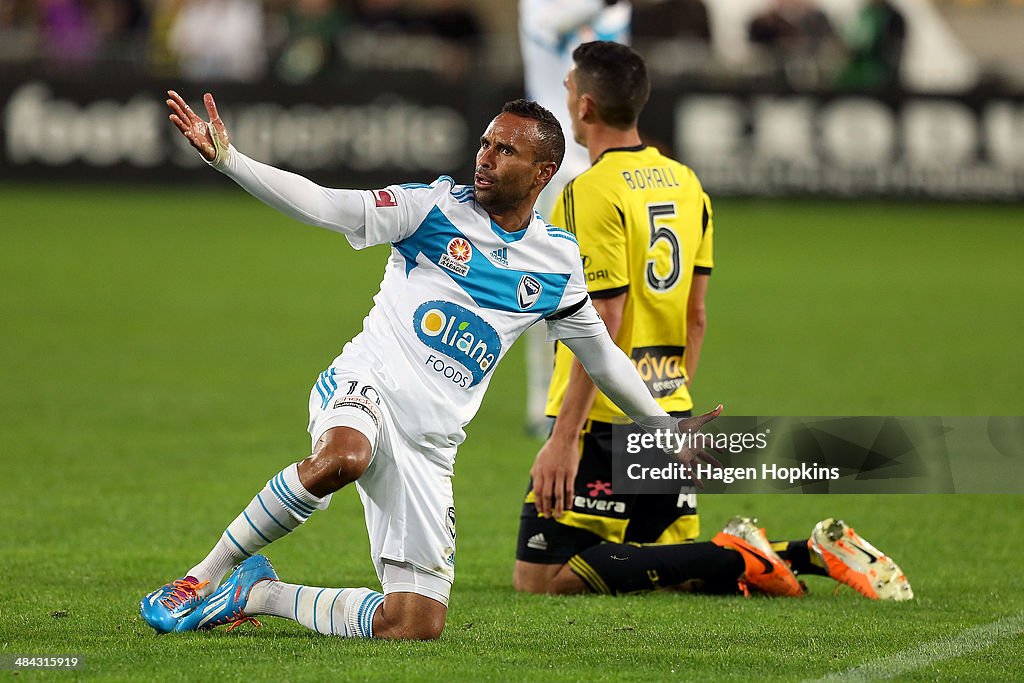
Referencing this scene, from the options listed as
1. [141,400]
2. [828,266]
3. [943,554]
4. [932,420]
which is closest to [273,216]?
[828,266]

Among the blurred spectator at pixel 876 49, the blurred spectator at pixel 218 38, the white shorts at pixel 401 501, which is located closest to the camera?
the white shorts at pixel 401 501

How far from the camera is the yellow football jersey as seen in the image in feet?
19.7

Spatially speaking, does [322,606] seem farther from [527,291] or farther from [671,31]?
[671,31]

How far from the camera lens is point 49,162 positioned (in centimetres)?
2227

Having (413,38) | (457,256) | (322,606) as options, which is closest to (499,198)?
(457,256)

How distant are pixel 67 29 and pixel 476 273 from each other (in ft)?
67.3

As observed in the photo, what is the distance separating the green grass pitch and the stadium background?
0.03 m

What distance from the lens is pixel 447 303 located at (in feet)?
17.2

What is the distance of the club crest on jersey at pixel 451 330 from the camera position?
17.2 ft

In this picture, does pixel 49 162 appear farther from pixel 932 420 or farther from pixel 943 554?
pixel 943 554

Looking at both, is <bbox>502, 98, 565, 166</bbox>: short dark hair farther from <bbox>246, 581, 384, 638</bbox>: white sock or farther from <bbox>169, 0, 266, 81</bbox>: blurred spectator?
<bbox>169, 0, 266, 81</bbox>: blurred spectator

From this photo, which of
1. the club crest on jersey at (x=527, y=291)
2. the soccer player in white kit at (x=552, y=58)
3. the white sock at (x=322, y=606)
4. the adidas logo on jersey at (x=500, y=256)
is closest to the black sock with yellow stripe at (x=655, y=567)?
the white sock at (x=322, y=606)

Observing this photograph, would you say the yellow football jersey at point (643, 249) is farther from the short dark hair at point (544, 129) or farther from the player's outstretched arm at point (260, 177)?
the player's outstretched arm at point (260, 177)

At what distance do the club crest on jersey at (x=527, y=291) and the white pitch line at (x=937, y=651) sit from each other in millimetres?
1534
